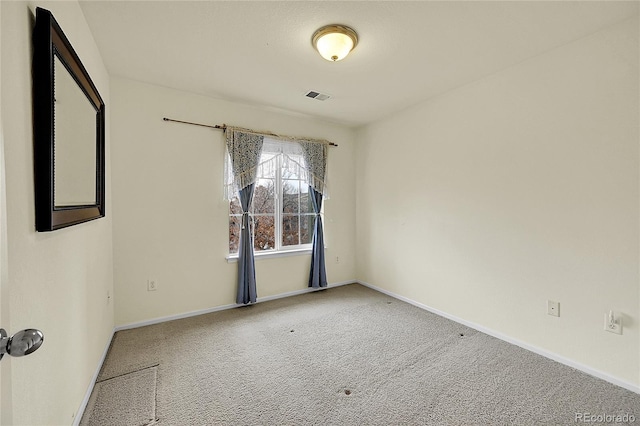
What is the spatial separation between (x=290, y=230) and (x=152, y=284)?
1685 mm

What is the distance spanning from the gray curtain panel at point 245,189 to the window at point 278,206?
140 mm

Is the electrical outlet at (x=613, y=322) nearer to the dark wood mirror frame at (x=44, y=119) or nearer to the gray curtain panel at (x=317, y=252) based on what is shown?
the gray curtain panel at (x=317, y=252)

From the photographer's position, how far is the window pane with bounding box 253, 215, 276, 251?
3.57m

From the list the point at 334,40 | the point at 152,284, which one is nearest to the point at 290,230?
the point at 152,284

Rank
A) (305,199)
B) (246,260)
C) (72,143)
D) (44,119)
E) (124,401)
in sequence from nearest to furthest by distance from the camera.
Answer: (44,119) → (72,143) → (124,401) → (246,260) → (305,199)

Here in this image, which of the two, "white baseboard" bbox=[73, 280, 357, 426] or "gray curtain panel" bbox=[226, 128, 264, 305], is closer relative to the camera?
"white baseboard" bbox=[73, 280, 357, 426]

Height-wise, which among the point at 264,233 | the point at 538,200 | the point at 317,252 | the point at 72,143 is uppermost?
the point at 72,143

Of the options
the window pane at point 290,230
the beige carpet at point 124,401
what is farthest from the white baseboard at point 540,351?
the beige carpet at point 124,401

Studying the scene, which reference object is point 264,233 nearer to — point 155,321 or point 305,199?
point 305,199

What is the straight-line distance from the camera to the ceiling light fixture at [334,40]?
194 centimetres

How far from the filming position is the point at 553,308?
87.6 inches

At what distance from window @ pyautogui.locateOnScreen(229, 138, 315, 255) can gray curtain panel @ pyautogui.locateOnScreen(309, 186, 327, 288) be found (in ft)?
0.33

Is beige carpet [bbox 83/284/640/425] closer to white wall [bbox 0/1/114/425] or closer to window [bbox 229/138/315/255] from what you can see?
white wall [bbox 0/1/114/425]

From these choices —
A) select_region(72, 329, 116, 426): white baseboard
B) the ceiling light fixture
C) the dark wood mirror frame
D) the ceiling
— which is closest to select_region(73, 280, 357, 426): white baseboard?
select_region(72, 329, 116, 426): white baseboard
